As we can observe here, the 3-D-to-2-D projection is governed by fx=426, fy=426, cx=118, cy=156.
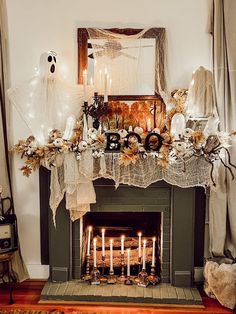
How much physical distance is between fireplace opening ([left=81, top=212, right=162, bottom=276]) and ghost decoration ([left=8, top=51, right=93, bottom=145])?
843 mm

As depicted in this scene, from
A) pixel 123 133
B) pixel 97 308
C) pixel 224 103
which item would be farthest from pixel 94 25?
pixel 97 308

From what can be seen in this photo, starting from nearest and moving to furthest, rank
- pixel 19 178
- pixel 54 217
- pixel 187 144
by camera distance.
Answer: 1. pixel 187 144
2. pixel 54 217
3. pixel 19 178

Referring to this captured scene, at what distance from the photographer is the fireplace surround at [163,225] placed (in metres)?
3.27

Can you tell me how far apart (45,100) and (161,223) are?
1.32 m

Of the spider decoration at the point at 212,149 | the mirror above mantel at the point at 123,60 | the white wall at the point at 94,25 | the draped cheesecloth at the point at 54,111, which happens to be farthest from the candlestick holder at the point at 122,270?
the white wall at the point at 94,25

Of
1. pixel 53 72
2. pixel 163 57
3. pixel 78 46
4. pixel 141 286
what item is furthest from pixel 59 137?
pixel 141 286

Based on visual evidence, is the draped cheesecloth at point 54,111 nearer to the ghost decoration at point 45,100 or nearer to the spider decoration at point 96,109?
the ghost decoration at point 45,100

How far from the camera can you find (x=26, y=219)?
3.52 m

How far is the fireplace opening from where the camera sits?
11.6 feet

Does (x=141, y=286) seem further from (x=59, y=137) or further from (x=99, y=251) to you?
(x=59, y=137)

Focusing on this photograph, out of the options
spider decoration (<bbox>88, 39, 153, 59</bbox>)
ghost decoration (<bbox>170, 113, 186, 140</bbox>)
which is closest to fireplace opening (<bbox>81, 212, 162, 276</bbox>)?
ghost decoration (<bbox>170, 113, 186, 140</bbox>)

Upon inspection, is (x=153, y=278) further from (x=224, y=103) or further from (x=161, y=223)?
(x=224, y=103)

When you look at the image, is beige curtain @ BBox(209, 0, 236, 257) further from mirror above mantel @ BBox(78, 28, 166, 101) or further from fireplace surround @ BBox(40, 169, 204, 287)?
mirror above mantel @ BBox(78, 28, 166, 101)

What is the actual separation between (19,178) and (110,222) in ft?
2.77
